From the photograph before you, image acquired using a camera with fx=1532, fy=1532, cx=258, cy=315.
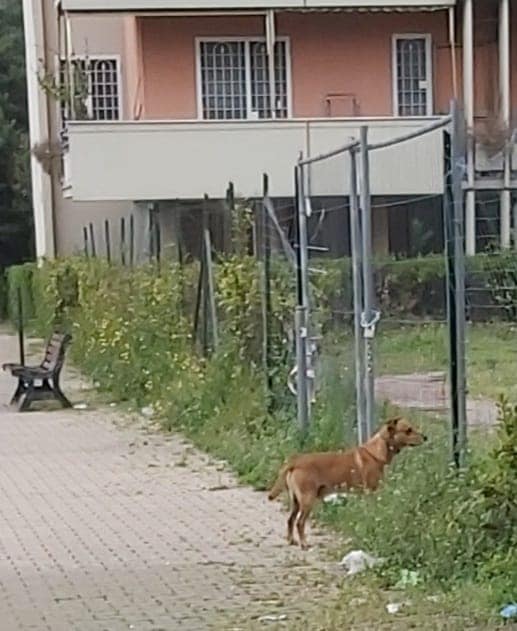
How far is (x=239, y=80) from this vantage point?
92.7ft

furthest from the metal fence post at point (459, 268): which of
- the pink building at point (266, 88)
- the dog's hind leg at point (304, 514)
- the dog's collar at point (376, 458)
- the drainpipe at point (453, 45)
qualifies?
the drainpipe at point (453, 45)

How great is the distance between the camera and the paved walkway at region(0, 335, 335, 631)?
765 centimetres

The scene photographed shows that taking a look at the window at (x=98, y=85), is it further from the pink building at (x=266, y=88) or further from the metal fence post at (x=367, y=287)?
the metal fence post at (x=367, y=287)

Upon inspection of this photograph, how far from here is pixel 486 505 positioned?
7.61 metres

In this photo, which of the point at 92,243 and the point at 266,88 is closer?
the point at 266,88

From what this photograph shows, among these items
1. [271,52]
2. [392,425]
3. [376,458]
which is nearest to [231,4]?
[271,52]

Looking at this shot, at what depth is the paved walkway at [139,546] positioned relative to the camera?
25.1ft

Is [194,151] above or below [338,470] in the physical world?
above

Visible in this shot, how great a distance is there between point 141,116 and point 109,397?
1045 cm

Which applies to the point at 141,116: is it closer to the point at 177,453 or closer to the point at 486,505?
the point at 177,453

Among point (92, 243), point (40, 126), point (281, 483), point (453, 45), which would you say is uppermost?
point (453, 45)

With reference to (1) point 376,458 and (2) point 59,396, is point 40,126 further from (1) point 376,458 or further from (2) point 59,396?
(1) point 376,458

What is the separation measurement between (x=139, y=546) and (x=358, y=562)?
1725 mm

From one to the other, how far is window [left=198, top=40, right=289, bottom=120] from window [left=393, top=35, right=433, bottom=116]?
6.85 ft
